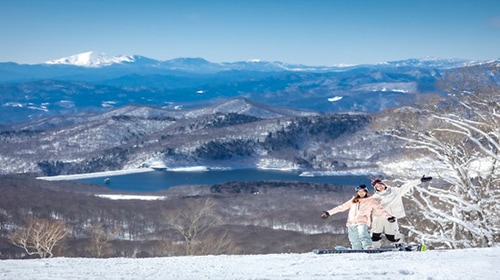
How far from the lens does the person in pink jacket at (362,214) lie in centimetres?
1385

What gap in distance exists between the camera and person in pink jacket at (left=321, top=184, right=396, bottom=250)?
1385 centimetres

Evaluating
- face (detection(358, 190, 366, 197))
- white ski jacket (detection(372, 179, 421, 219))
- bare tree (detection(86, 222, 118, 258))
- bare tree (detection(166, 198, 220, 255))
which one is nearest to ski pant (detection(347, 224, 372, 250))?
white ski jacket (detection(372, 179, 421, 219))

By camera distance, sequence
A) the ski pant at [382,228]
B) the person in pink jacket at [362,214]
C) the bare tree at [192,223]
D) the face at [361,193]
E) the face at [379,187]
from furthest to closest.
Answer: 1. the bare tree at [192,223]
2. the ski pant at [382,228]
3. the face at [379,187]
4. the person in pink jacket at [362,214]
5. the face at [361,193]

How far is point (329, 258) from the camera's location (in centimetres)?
1280

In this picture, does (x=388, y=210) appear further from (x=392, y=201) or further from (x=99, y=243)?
(x=99, y=243)

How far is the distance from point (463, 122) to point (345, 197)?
112 meters

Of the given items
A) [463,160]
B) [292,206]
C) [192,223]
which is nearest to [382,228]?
[463,160]

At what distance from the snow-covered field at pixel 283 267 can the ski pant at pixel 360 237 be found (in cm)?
96

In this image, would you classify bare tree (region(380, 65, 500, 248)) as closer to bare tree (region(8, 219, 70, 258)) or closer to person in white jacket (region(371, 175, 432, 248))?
Result: person in white jacket (region(371, 175, 432, 248))

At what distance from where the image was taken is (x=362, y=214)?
13.9 m

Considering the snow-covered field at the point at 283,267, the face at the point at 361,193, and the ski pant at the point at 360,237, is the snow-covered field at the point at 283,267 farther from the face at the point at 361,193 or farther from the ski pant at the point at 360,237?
the face at the point at 361,193

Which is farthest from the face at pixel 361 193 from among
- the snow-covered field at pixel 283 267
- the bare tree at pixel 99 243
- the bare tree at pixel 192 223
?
the bare tree at pixel 99 243

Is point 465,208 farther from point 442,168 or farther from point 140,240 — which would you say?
point 140,240

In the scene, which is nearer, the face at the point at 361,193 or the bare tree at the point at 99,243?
the face at the point at 361,193
